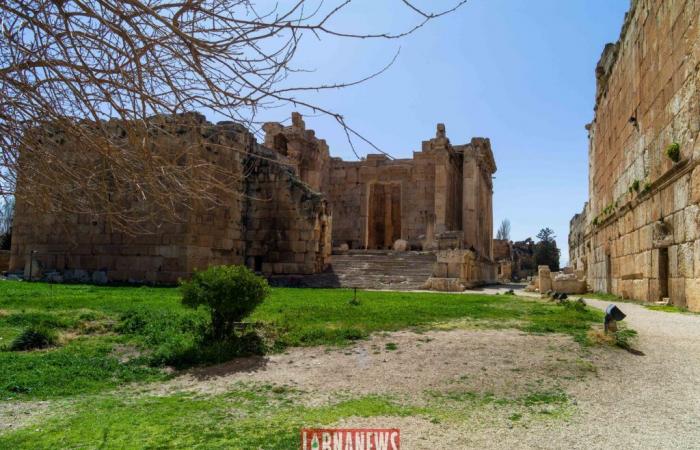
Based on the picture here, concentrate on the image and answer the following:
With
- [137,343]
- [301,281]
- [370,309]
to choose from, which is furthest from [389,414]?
[301,281]

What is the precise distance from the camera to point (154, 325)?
7652 millimetres

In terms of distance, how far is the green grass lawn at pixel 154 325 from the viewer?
18.3ft

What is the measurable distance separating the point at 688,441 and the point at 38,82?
466 cm

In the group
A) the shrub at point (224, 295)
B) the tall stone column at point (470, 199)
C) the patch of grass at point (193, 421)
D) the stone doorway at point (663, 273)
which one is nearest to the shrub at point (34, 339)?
the shrub at point (224, 295)

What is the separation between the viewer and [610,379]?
16.8 feet

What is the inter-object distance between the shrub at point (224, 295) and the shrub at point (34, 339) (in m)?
1.70

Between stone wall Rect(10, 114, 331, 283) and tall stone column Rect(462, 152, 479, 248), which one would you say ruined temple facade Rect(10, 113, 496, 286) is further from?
tall stone column Rect(462, 152, 479, 248)

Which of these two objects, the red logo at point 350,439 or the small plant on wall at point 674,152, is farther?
the small plant on wall at point 674,152

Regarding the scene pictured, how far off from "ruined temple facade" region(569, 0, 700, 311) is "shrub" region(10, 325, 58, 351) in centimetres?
989

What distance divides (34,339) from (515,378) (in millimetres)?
5755

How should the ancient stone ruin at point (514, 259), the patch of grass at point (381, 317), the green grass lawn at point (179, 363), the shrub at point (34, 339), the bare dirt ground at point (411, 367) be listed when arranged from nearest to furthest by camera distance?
1. the green grass lawn at point (179, 363)
2. the bare dirt ground at point (411, 367)
3. the shrub at point (34, 339)
4. the patch of grass at point (381, 317)
5. the ancient stone ruin at point (514, 259)

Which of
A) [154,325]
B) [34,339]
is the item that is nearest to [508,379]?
[154,325]

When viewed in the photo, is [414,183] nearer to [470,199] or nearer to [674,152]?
[470,199]

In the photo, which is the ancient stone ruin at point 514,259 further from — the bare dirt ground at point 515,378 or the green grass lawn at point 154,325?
the bare dirt ground at point 515,378
